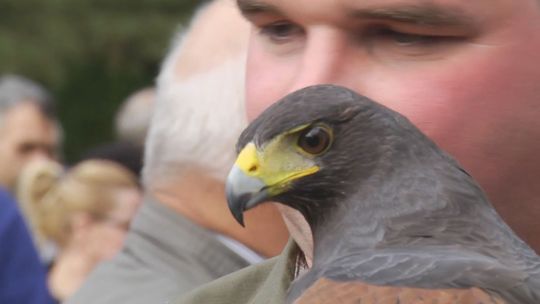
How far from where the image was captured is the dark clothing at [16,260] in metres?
5.62

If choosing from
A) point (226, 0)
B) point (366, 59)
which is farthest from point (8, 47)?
point (366, 59)

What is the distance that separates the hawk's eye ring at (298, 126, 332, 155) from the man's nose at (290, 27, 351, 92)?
0.21 metres

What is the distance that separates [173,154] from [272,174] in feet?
6.19

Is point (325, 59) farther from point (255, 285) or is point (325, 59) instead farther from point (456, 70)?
point (255, 285)

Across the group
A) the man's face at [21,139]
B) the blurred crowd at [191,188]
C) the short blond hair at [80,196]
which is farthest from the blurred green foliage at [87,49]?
the blurred crowd at [191,188]

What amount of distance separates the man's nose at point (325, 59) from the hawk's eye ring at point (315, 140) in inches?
8.2

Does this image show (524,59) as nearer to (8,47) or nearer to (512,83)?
(512,83)

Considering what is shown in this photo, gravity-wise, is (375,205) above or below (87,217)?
above

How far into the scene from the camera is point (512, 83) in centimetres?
237

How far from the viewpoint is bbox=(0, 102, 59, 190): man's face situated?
863cm

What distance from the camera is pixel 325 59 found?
7.91 feet

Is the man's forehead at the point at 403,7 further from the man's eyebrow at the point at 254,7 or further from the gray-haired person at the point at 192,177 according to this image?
the gray-haired person at the point at 192,177

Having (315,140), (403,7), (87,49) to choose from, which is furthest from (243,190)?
(87,49)

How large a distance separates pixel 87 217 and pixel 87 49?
14.0 meters
